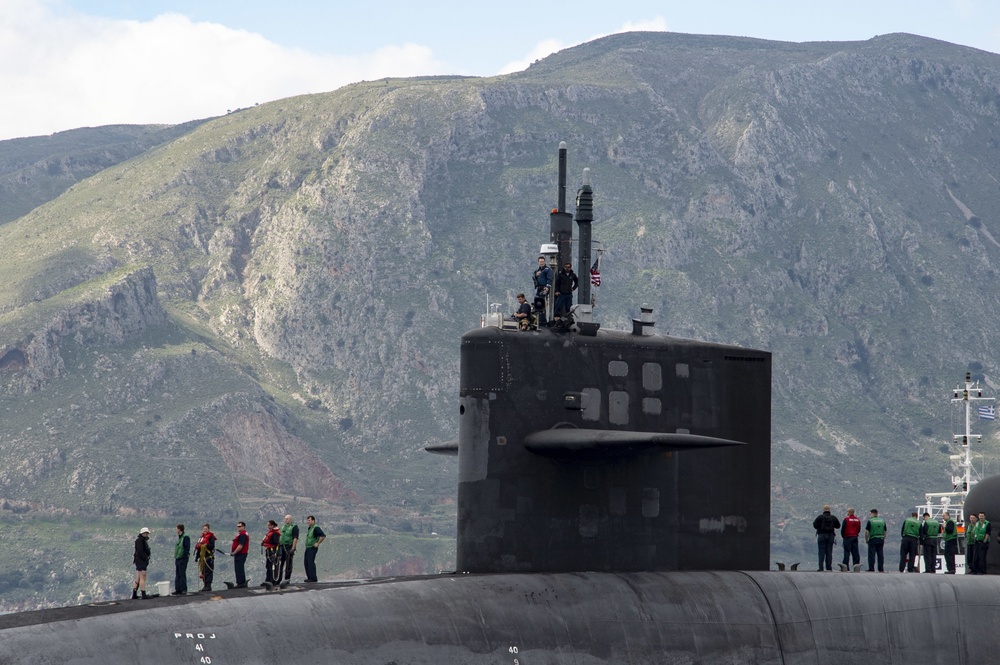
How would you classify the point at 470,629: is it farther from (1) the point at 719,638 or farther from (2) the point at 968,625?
(2) the point at 968,625

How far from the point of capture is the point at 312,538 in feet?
78.3

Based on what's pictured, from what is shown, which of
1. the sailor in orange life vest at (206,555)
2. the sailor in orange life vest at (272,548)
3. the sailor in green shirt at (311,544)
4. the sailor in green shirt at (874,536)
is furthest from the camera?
the sailor in green shirt at (874,536)

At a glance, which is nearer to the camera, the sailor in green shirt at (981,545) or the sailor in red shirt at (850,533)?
the sailor in red shirt at (850,533)

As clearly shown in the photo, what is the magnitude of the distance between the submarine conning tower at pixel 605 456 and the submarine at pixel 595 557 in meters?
0.03

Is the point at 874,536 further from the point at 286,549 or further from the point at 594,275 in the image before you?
the point at 286,549

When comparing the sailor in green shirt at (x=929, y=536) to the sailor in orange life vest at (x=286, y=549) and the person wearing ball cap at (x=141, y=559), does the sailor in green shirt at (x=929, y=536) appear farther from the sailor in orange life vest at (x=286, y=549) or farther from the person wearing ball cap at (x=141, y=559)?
the person wearing ball cap at (x=141, y=559)

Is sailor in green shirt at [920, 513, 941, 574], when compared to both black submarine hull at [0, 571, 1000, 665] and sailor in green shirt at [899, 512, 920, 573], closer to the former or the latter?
sailor in green shirt at [899, 512, 920, 573]

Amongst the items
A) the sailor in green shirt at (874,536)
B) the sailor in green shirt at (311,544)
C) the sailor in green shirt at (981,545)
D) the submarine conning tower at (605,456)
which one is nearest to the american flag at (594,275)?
the submarine conning tower at (605,456)

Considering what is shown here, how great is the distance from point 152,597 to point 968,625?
13.4 meters

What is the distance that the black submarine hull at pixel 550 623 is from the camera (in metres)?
19.0

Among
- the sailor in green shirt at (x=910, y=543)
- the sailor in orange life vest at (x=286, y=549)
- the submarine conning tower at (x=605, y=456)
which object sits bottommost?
the sailor in green shirt at (x=910, y=543)

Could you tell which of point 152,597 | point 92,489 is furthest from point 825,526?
point 92,489

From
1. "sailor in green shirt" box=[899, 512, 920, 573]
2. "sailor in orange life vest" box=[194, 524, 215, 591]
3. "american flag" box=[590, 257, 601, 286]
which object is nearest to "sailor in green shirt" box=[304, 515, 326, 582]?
Result: "sailor in orange life vest" box=[194, 524, 215, 591]

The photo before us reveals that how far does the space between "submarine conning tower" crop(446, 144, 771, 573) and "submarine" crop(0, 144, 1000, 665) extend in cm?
3
